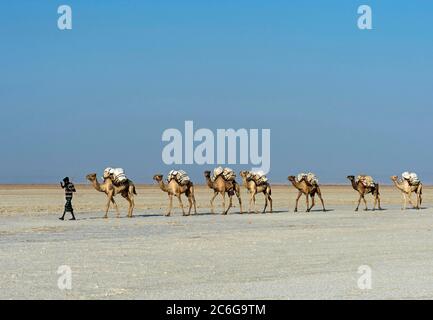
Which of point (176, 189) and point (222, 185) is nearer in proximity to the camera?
point (176, 189)

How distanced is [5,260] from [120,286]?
442cm

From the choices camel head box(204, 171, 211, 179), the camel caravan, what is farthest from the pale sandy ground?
camel head box(204, 171, 211, 179)

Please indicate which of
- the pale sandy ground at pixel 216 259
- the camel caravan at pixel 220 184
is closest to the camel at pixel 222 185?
the camel caravan at pixel 220 184

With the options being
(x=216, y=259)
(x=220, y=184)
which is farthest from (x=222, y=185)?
(x=216, y=259)

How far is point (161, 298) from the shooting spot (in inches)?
451

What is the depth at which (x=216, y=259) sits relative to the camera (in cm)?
1638

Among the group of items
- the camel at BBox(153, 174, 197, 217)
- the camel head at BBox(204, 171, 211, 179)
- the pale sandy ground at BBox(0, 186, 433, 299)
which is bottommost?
the pale sandy ground at BBox(0, 186, 433, 299)

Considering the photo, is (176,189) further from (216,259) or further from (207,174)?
(216,259)

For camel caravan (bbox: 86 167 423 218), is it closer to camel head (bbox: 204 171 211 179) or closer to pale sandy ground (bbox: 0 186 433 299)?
camel head (bbox: 204 171 211 179)

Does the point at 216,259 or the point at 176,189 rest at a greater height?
the point at 176,189

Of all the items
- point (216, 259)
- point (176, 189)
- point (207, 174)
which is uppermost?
point (207, 174)

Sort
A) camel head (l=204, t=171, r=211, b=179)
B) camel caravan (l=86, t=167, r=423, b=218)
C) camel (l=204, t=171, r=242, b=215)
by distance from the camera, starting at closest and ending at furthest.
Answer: camel caravan (l=86, t=167, r=423, b=218), camel (l=204, t=171, r=242, b=215), camel head (l=204, t=171, r=211, b=179)

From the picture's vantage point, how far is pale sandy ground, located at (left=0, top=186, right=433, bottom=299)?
12172mm
